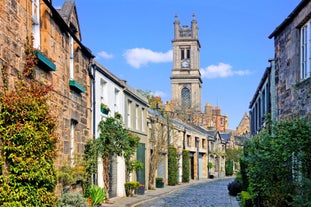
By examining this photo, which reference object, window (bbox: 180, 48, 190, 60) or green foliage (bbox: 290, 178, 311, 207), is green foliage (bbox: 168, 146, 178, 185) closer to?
green foliage (bbox: 290, 178, 311, 207)

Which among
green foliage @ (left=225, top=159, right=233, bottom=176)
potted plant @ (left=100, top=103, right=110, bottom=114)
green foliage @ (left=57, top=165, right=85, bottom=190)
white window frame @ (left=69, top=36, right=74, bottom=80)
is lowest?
green foliage @ (left=225, top=159, right=233, bottom=176)

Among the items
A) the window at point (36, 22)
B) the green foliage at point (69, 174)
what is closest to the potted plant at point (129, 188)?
the green foliage at point (69, 174)

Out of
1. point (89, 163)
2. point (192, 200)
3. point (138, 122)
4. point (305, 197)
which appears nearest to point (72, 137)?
point (89, 163)

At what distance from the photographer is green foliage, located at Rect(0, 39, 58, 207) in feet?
28.6

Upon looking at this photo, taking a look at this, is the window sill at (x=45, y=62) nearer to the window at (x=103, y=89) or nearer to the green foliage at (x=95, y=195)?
the green foliage at (x=95, y=195)

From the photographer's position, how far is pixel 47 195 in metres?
9.90

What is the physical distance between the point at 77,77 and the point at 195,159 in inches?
1516

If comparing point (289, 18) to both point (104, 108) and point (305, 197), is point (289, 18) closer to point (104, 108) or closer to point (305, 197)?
point (305, 197)

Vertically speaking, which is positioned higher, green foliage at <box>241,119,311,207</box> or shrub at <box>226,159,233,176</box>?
green foliage at <box>241,119,311,207</box>

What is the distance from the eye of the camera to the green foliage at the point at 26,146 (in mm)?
8711

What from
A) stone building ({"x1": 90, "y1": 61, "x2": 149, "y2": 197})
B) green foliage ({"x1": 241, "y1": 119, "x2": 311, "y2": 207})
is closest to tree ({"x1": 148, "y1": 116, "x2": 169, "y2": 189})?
stone building ({"x1": 90, "y1": 61, "x2": 149, "y2": 197})

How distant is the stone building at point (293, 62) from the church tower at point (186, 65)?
92.7 meters

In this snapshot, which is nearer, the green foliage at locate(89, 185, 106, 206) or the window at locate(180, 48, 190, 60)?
the green foliage at locate(89, 185, 106, 206)

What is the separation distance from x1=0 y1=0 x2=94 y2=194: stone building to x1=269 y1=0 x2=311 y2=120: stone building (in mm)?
6328
